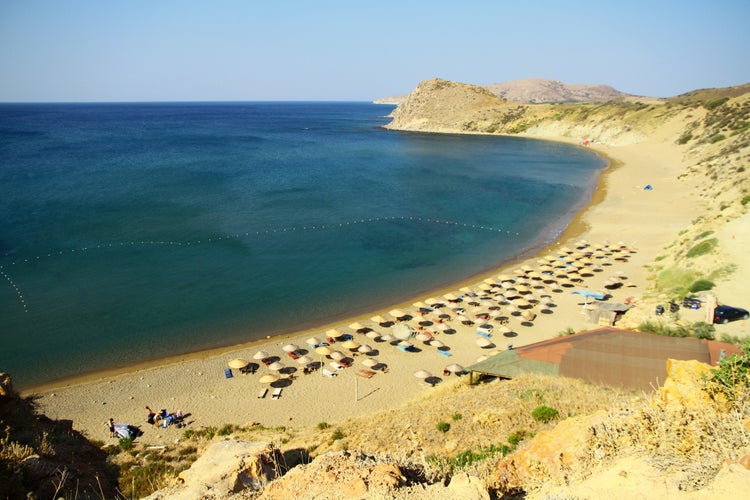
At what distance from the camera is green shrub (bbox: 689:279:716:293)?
29.7 m

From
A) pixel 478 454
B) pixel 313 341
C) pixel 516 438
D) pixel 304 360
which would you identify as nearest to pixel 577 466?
pixel 478 454

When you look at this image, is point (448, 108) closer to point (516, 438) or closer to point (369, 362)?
point (369, 362)

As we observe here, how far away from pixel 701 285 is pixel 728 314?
16.2 ft

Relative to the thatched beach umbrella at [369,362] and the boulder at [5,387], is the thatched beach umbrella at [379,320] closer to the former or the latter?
the thatched beach umbrella at [369,362]

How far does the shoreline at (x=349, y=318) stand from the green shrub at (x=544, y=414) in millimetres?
18873

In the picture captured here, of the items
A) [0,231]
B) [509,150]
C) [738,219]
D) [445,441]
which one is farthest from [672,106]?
[0,231]

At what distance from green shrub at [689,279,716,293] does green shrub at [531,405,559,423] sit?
69.5 ft

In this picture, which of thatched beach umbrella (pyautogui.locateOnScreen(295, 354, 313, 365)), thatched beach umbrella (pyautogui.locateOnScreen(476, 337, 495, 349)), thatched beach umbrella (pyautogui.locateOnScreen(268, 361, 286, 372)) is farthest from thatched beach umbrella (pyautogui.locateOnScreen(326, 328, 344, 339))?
thatched beach umbrella (pyautogui.locateOnScreen(476, 337, 495, 349))

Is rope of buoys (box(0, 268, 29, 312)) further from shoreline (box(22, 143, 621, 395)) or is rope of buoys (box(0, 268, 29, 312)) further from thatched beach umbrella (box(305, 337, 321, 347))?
thatched beach umbrella (box(305, 337, 321, 347))

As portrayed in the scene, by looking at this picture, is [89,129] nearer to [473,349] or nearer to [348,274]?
[348,274]

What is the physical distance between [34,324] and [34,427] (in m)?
23.8

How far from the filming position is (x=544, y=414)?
15.2m

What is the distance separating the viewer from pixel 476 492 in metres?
7.32

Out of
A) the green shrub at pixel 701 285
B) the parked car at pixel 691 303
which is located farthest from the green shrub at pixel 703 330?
the green shrub at pixel 701 285
